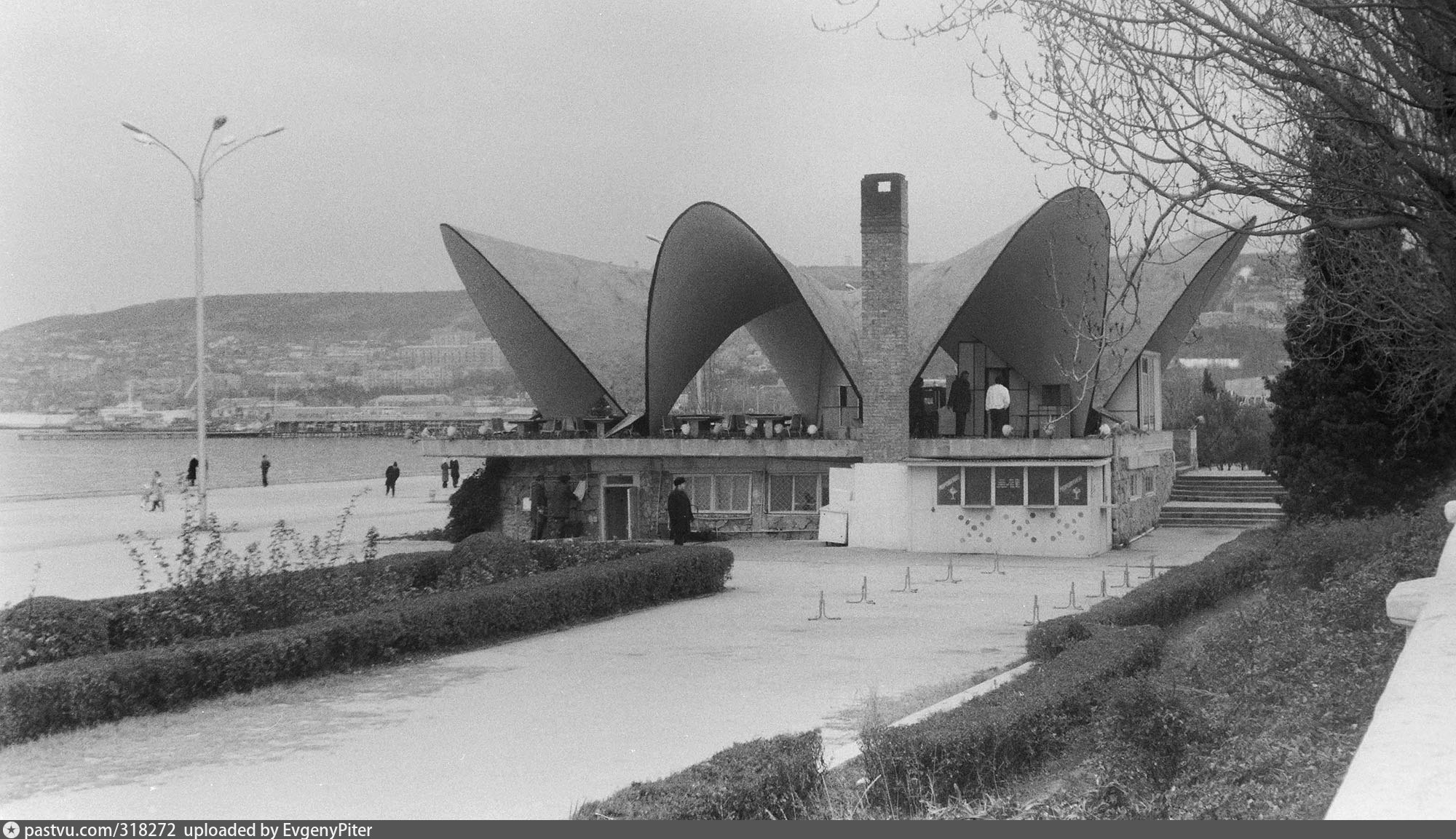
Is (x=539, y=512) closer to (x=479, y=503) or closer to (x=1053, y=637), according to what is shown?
(x=479, y=503)

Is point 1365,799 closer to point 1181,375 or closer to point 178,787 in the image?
point 178,787

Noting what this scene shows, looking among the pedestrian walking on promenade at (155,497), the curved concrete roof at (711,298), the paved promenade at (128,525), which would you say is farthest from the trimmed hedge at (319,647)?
the pedestrian walking on promenade at (155,497)

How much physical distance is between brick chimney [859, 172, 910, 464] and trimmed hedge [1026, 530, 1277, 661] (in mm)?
8297

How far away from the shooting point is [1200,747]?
6.43 metres

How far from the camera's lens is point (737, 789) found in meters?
6.00

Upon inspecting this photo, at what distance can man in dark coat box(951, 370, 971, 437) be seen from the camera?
30.6 meters

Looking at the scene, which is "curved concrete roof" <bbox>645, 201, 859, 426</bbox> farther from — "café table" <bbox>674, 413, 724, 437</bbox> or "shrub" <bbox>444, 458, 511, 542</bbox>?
"shrub" <bbox>444, 458, 511, 542</bbox>

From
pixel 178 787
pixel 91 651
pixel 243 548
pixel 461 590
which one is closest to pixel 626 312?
pixel 243 548

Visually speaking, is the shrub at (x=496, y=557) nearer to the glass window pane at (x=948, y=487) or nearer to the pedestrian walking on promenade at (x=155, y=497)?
the glass window pane at (x=948, y=487)

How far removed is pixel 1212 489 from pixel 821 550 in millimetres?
16806

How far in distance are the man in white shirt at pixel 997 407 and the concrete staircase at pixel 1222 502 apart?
14.4ft

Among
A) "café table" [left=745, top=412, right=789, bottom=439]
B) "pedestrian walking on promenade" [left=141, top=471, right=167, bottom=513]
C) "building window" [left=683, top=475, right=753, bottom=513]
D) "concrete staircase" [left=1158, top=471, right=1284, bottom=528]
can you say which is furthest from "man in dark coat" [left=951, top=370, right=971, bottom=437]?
"pedestrian walking on promenade" [left=141, top=471, right=167, bottom=513]

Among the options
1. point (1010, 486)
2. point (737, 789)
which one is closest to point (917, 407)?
point (1010, 486)

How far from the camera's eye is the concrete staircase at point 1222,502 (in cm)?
3125
